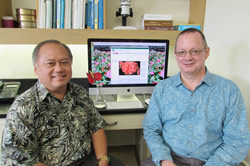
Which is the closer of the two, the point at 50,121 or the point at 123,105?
the point at 50,121

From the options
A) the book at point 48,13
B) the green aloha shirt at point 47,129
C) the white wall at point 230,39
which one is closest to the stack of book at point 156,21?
the white wall at point 230,39

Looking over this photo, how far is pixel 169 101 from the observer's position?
125 centimetres

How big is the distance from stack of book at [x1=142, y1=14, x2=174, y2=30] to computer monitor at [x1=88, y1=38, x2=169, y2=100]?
0.88 ft

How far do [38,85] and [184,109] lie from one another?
0.95 metres

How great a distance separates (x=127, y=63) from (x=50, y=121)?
2.74 feet

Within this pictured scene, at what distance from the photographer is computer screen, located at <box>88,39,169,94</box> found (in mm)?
1573

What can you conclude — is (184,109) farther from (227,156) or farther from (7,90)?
(7,90)

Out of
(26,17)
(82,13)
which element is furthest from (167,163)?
(26,17)

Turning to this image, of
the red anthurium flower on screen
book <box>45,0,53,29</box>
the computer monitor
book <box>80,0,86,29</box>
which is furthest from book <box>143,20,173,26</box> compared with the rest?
book <box>45,0,53,29</box>

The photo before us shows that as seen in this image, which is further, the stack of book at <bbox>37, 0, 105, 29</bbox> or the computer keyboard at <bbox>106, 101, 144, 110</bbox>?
the stack of book at <bbox>37, 0, 105, 29</bbox>

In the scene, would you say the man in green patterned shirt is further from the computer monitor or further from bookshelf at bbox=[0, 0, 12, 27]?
bookshelf at bbox=[0, 0, 12, 27]

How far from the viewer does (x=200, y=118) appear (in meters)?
1.15

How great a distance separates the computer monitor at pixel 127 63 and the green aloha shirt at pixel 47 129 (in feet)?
1.30

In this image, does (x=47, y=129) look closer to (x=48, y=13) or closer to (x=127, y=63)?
(x=127, y=63)
